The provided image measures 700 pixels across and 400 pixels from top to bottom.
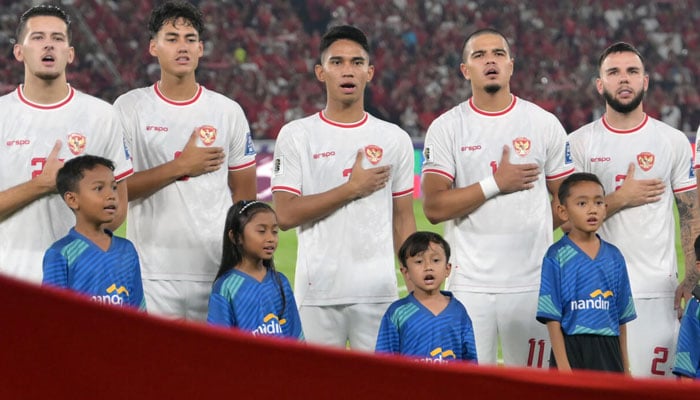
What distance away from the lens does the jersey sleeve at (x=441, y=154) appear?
477 centimetres

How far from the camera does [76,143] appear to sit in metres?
4.27

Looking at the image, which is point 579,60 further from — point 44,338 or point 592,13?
point 44,338

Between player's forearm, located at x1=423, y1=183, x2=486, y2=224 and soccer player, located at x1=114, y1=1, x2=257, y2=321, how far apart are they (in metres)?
0.97

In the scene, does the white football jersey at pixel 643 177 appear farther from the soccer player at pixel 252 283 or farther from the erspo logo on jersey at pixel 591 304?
the soccer player at pixel 252 283

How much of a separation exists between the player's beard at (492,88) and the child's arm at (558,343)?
1.12m

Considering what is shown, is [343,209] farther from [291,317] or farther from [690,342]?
[690,342]

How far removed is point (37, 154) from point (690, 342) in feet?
9.70

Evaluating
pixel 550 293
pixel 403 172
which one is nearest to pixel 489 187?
pixel 403 172

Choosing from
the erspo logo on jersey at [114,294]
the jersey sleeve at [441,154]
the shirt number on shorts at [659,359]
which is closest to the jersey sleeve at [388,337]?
the jersey sleeve at [441,154]

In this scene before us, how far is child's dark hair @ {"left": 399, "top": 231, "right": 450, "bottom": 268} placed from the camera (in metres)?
4.29

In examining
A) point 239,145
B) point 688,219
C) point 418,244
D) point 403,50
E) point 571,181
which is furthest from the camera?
point 403,50

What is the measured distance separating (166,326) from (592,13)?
83.6 ft

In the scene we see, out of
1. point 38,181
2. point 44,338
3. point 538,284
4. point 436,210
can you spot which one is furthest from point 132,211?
point 44,338

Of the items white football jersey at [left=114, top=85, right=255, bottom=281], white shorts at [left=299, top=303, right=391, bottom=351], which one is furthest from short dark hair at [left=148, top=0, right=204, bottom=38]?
white shorts at [left=299, top=303, right=391, bottom=351]
